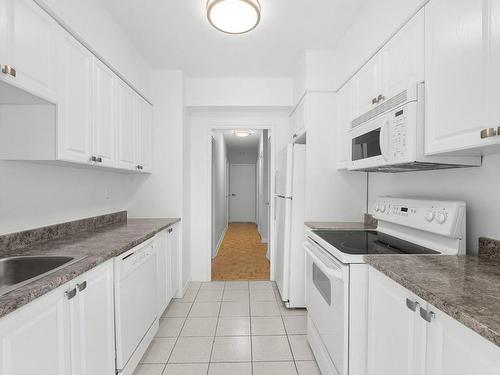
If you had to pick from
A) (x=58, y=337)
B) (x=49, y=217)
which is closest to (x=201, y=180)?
(x=49, y=217)

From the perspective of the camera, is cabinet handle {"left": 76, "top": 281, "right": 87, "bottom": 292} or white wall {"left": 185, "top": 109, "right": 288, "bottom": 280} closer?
cabinet handle {"left": 76, "top": 281, "right": 87, "bottom": 292}

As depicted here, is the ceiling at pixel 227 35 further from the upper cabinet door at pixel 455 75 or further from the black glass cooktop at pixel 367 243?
the black glass cooktop at pixel 367 243

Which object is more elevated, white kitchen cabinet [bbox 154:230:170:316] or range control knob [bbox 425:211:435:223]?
range control knob [bbox 425:211:435:223]

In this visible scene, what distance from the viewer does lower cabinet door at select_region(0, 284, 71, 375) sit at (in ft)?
2.70

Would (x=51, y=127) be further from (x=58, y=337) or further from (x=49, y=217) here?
(x=58, y=337)

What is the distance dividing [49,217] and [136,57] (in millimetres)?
1672

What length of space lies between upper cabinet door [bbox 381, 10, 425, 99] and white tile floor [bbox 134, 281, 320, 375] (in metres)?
1.88

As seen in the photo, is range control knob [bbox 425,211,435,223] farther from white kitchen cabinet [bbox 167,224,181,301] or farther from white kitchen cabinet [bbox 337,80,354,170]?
white kitchen cabinet [bbox 167,224,181,301]

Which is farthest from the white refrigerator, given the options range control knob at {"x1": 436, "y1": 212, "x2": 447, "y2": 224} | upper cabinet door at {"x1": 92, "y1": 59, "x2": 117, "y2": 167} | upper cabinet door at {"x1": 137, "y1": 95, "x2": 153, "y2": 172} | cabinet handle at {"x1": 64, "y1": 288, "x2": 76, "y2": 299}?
cabinet handle at {"x1": 64, "y1": 288, "x2": 76, "y2": 299}

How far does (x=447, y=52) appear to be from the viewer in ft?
3.82

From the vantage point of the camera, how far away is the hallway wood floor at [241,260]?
3674 millimetres

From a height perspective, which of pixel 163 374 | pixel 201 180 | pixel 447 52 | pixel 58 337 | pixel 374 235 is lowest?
pixel 163 374

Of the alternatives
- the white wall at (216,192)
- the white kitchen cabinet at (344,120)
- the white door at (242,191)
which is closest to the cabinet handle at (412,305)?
the white kitchen cabinet at (344,120)

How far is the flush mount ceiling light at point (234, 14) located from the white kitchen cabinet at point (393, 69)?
0.86m
